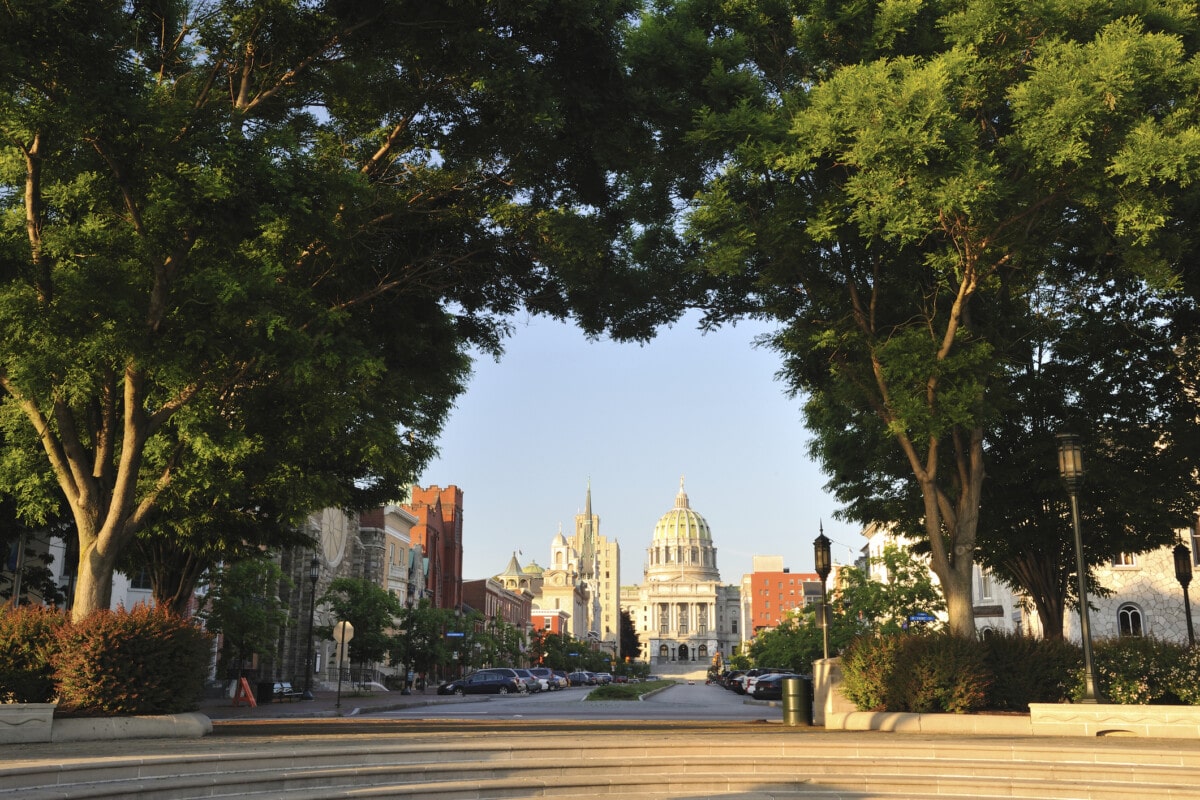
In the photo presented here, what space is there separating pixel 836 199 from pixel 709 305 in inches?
197

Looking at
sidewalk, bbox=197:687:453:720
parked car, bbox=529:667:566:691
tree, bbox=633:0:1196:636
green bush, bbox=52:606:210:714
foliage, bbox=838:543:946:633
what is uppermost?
tree, bbox=633:0:1196:636

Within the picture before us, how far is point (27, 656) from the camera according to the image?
1549cm

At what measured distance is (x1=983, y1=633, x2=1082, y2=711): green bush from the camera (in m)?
19.1

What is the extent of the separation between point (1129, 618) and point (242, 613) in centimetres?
4109

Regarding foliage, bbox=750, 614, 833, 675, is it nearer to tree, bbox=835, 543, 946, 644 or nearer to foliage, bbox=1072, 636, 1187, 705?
A: tree, bbox=835, 543, 946, 644

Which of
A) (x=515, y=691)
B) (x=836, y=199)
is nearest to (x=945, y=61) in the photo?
(x=836, y=199)

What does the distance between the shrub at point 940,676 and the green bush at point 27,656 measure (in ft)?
45.3

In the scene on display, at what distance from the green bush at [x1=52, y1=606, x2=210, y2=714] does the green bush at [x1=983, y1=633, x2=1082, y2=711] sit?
13.6 meters

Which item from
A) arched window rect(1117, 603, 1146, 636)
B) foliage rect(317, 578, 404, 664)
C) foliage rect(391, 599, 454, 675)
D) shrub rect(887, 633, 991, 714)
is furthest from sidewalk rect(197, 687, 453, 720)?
arched window rect(1117, 603, 1146, 636)

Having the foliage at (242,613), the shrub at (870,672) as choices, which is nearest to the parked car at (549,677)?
the foliage at (242,613)

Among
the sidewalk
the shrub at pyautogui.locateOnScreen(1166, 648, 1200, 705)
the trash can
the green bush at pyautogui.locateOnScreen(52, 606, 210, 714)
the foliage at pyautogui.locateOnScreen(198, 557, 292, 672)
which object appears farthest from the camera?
the foliage at pyautogui.locateOnScreen(198, 557, 292, 672)

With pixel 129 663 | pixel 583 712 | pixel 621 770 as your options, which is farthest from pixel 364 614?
pixel 621 770

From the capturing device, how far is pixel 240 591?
41.1 metres

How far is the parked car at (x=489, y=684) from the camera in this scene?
54.8m
